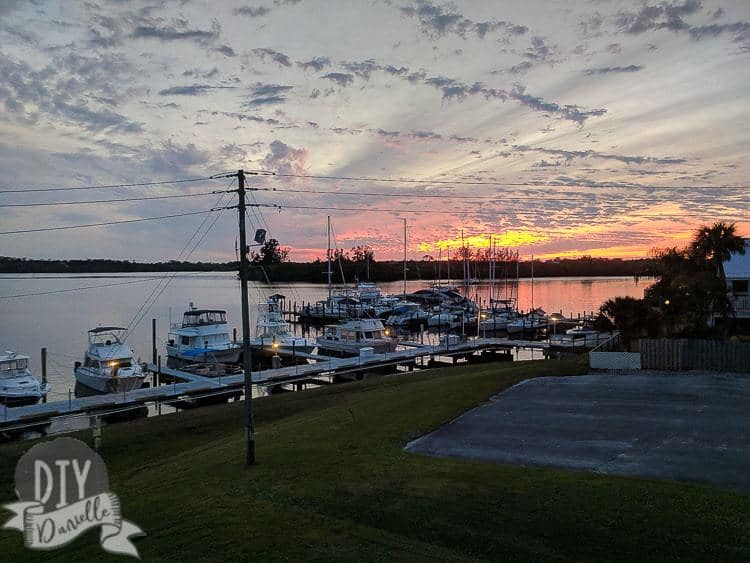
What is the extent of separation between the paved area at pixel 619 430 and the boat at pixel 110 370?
85.3ft

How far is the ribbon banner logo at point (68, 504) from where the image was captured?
37.0 ft

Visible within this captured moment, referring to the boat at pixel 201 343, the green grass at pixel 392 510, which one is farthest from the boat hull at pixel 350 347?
the green grass at pixel 392 510

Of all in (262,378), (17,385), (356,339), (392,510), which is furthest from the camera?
(356,339)

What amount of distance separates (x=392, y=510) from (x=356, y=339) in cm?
4461

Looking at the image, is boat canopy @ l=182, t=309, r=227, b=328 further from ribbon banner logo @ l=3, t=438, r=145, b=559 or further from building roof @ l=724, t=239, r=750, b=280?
ribbon banner logo @ l=3, t=438, r=145, b=559

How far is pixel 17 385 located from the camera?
35062 mm

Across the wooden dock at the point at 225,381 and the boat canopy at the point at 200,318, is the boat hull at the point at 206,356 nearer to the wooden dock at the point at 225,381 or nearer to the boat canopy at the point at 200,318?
the boat canopy at the point at 200,318

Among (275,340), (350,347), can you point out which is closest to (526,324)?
(350,347)

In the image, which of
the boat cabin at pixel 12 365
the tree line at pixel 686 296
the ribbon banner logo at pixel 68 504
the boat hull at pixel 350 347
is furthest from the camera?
the boat hull at pixel 350 347

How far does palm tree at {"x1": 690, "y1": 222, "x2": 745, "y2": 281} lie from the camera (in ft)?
101

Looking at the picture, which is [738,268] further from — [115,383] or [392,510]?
[115,383]

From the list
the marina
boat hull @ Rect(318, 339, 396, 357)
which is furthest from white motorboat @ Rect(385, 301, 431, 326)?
boat hull @ Rect(318, 339, 396, 357)

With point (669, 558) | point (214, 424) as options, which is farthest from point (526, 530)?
point (214, 424)

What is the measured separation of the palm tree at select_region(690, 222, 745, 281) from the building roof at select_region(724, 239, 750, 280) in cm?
617
